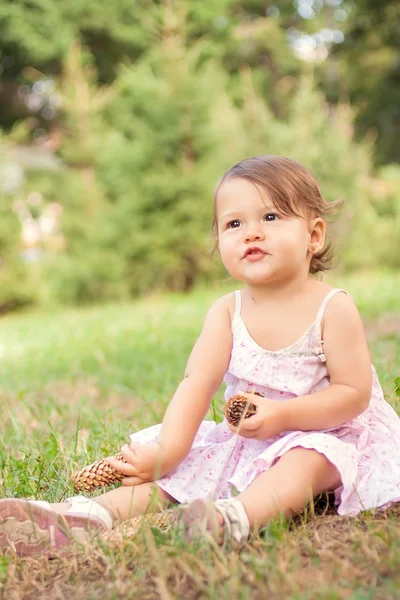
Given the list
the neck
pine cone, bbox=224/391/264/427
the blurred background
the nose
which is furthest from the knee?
the blurred background

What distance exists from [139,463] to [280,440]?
373 millimetres

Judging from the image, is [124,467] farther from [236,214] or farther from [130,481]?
[236,214]

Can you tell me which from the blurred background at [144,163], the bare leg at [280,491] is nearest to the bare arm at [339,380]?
the bare leg at [280,491]

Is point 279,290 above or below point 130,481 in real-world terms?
above

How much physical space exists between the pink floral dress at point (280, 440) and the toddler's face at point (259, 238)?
0.14m

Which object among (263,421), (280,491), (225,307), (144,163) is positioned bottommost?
(280,491)

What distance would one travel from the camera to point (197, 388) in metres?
1.96

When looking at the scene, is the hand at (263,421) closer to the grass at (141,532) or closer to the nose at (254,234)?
the grass at (141,532)

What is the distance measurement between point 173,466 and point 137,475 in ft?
0.35

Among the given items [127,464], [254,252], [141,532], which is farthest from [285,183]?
[141,532]

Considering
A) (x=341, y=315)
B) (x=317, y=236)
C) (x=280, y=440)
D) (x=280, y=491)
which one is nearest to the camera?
(x=280, y=491)

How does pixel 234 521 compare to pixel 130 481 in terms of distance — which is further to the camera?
pixel 130 481

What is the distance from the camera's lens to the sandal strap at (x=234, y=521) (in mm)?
1492

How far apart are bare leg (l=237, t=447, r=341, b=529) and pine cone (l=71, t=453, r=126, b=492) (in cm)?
42
